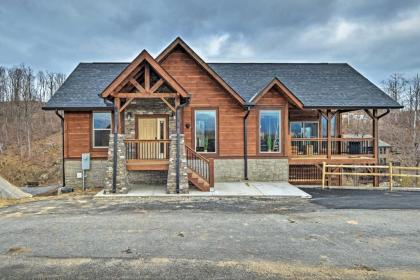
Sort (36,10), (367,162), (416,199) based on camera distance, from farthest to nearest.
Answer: (36,10)
(367,162)
(416,199)

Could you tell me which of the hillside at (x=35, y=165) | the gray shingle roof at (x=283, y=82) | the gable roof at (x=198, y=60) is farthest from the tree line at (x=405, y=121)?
the hillside at (x=35, y=165)

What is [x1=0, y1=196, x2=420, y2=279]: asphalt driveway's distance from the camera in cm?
439

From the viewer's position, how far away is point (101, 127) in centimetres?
1349

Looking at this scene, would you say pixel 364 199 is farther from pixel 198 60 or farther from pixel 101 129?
pixel 101 129

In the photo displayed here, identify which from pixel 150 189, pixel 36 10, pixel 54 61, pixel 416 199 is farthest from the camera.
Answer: pixel 54 61

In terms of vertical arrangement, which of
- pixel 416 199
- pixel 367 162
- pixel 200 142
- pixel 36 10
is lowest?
pixel 416 199

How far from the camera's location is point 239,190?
11383 millimetres

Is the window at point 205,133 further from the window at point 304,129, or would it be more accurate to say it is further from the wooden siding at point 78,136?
the window at point 304,129

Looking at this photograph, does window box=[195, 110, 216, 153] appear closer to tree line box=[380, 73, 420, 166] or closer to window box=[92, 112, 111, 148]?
window box=[92, 112, 111, 148]

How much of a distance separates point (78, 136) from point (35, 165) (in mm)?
17071

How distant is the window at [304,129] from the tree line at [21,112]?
27.8 meters

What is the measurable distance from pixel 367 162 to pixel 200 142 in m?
8.99

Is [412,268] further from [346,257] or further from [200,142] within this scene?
[200,142]

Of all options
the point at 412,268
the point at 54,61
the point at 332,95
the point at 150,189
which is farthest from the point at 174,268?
the point at 54,61
